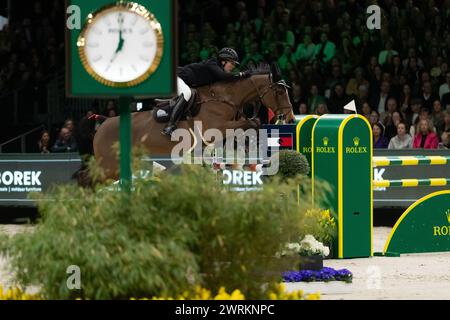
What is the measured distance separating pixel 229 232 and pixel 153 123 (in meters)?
10.4

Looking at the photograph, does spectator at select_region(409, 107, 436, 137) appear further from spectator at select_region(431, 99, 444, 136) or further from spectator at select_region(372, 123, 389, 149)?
spectator at select_region(372, 123, 389, 149)

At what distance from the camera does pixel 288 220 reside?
683 cm

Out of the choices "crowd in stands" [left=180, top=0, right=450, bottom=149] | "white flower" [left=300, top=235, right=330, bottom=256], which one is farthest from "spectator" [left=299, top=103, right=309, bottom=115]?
"white flower" [left=300, top=235, right=330, bottom=256]

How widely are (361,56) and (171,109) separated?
6.20 metres

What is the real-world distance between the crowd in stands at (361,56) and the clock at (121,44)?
38.2ft

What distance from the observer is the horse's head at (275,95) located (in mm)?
16578

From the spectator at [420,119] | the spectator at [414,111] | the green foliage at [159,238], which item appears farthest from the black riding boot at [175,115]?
the green foliage at [159,238]

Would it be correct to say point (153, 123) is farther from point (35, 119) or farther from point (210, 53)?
point (35, 119)

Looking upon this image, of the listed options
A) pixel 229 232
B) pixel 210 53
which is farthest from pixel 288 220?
pixel 210 53

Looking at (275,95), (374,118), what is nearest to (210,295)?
(275,95)

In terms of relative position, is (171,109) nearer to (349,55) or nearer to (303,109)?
(303,109)

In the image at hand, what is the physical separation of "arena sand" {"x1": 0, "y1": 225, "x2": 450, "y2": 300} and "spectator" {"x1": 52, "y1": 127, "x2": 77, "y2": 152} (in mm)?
8468

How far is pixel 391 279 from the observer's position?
36.6 feet

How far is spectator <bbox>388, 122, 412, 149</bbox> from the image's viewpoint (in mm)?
18516
